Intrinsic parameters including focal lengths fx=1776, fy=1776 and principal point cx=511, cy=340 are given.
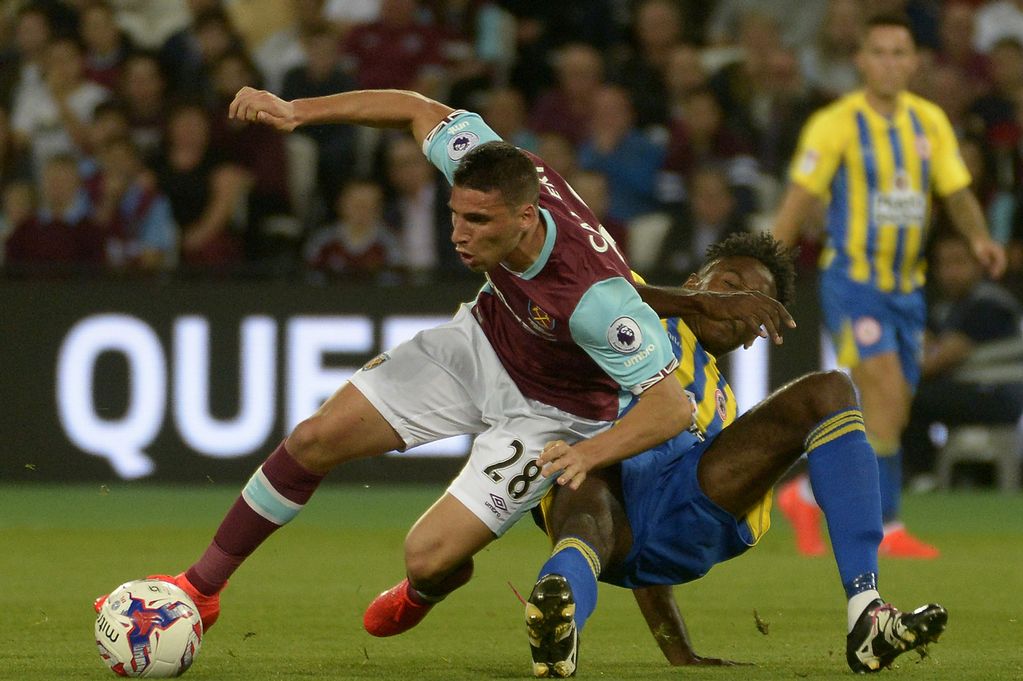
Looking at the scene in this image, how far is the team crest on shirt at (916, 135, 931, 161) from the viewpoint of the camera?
7555 mm

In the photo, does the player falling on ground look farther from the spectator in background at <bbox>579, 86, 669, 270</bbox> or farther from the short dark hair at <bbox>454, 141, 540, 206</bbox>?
the spectator in background at <bbox>579, 86, 669, 270</bbox>

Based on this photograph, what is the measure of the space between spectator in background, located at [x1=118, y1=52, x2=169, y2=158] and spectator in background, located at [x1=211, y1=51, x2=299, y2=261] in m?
0.43

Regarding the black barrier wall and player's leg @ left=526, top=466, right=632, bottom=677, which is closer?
player's leg @ left=526, top=466, right=632, bottom=677

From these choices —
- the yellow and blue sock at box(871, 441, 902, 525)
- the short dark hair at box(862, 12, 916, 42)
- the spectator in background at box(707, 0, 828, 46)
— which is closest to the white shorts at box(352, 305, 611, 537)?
the yellow and blue sock at box(871, 441, 902, 525)

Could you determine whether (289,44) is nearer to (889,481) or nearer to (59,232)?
(59,232)

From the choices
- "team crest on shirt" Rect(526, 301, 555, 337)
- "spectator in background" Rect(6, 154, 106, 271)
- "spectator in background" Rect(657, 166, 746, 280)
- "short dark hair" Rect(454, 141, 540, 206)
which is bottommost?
"spectator in background" Rect(6, 154, 106, 271)

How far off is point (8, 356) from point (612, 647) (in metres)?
5.57

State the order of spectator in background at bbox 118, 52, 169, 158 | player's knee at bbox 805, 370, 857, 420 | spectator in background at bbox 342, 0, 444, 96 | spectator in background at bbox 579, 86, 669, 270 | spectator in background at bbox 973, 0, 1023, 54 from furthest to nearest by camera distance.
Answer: spectator in background at bbox 973, 0, 1023, 54 → spectator in background at bbox 342, 0, 444, 96 → spectator in background at bbox 118, 52, 169, 158 → spectator in background at bbox 579, 86, 669, 270 → player's knee at bbox 805, 370, 857, 420

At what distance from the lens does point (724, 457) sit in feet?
14.7

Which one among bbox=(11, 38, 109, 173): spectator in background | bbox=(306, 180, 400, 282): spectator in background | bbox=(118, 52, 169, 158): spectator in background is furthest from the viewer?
bbox=(11, 38, 109, 173): spectator in background

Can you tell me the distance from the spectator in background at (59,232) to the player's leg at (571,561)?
6177mm

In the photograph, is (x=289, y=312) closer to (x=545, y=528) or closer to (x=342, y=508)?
(x=342, y=508)

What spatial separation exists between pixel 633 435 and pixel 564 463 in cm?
23

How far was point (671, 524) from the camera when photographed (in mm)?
4566
